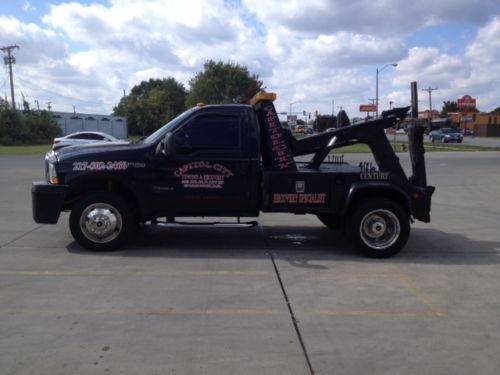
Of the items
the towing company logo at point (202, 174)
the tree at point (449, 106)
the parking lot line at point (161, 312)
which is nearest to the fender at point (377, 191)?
the towing company logo at point (202, 174)

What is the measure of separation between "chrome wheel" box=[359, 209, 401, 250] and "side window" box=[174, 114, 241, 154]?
2.07m

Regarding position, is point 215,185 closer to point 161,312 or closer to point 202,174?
point 202,174

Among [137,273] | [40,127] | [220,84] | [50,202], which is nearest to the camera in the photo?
[137,273]

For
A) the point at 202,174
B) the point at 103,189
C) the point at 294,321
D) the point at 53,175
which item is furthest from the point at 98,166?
the point at 294,321

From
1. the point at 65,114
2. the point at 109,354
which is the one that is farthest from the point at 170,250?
the point at 65,114

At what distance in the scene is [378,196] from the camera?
24.3 feet

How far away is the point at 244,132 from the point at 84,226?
2551mm

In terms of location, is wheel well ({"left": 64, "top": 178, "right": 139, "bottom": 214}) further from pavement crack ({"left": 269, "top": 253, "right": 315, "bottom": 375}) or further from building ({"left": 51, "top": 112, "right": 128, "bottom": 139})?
building ({"left": 51, "top": 112, "right": 128, "bottom": 139})

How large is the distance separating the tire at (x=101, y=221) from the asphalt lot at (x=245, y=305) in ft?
0.60

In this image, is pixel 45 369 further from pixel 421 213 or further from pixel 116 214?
pixel 421 213

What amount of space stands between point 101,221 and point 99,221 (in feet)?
0.09

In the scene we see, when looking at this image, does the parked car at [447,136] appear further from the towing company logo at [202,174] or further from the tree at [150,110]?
the towing company logo at [202,174]

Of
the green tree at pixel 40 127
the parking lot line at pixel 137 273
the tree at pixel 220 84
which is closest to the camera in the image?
the parking lot line at pixel 137 273

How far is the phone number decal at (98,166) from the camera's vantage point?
7.11 metres
